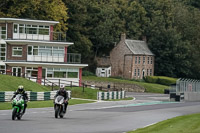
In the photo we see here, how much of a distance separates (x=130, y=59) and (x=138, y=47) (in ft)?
10.8

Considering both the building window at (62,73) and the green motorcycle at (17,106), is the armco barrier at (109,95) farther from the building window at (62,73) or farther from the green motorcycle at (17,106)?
the green motorcycle at (17,106)

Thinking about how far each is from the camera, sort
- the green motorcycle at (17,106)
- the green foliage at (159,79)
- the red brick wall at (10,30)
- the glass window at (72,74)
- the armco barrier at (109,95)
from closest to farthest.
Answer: the green motorcycle at (17,106) → the armco barrier at (109,95) → the red brick wall at (10,30) → the glass window at (72,74) → the green foliage at (159,79)

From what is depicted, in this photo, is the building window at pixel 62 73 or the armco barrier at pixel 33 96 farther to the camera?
the building window at pixel 62 73

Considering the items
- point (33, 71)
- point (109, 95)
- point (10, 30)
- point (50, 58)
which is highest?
point (10, 30)

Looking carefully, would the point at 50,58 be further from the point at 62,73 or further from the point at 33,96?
the point at 33,96

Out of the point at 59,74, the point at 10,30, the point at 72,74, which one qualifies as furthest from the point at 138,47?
the point at 10,30

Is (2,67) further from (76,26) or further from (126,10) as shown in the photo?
(126,10)

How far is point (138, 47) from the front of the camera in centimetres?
10169

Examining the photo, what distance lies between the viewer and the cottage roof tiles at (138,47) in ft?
328

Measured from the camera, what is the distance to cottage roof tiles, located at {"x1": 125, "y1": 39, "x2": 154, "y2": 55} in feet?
328

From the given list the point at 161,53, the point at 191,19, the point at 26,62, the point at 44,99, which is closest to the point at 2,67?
the point at 26,62

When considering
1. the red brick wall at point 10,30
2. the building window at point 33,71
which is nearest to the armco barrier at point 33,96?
the building window at point 33,71

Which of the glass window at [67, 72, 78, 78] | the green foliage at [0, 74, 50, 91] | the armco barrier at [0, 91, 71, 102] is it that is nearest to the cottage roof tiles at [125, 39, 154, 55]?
the glass window at [67, 72, 78, 78]

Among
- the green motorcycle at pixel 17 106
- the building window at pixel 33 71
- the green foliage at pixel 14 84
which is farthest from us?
the building window at pixel 33 71
